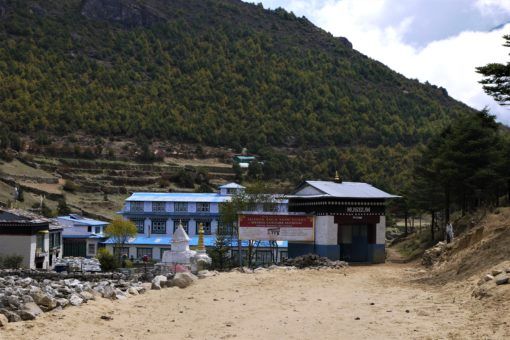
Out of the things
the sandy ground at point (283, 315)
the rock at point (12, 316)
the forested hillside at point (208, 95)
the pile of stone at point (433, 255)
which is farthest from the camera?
the forested hillside at point (208, 95)

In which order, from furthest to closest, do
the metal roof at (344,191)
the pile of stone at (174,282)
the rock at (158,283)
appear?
the metal roof at (344,191)
the pile of stone at (174,282)
the rock at (158,283)

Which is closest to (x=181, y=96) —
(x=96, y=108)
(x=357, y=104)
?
(x=96, y=108)

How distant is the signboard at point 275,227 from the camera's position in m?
36.3

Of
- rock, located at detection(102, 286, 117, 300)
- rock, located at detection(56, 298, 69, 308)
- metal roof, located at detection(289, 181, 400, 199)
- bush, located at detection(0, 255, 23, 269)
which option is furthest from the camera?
bush, located at detection(0, 255, 23, 269)

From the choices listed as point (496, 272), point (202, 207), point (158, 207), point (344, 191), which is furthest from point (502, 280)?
point (158, 207)

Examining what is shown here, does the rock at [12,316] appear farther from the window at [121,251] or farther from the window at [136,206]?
the window at [136,206]

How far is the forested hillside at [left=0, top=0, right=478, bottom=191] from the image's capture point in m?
134

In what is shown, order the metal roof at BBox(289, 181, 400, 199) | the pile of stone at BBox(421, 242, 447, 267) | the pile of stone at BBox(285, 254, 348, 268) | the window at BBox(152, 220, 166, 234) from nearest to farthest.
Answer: the pile of stone at BBox(421, 242, 447, 267) < the pile of stone at BBox(285, 254, 348, 268) < the metal roof at BBox(289, 181, 400, 199) < the window at BBox(152, 220, 166, 234)

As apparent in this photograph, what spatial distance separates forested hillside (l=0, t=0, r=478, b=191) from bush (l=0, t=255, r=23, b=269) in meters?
63.6

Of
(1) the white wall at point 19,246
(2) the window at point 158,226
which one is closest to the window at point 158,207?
(2) the window at point 158,226

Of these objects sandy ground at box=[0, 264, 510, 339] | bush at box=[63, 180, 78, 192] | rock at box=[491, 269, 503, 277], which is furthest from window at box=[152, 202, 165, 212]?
rock at box=[491, 269, 503, 277]

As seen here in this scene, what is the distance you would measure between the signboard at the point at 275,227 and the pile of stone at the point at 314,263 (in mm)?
1712

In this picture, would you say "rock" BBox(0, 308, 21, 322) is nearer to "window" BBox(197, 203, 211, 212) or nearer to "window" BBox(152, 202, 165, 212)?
"window" BBox(152, 202, 165, 212)

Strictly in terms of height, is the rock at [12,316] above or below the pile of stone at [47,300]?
below
